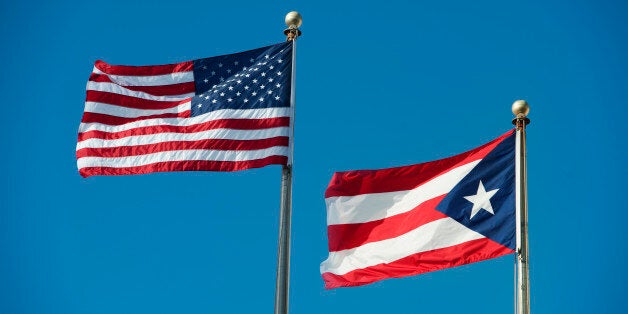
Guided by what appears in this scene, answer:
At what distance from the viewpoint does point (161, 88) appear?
2527 centimetres

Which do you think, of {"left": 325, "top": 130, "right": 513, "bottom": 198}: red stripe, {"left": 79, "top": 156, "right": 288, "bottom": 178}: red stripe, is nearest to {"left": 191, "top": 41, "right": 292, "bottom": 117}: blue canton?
{"left": 79, "top": 156, "right": 288, "bottom": 178}: red stripe

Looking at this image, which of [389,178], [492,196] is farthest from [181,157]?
[492,196]

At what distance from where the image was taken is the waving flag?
76.6 ft

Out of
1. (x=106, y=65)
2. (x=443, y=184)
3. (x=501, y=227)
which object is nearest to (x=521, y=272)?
(x=501, y=227)

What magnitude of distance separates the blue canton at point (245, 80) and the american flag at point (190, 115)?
19mm

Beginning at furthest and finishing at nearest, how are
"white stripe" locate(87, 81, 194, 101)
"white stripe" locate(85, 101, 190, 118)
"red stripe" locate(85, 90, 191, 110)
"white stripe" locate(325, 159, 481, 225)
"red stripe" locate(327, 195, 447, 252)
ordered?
"white stripe" locate(87, 81, 194, 101)
"red stripe" locate(85, 90, 191, 110)
"white stripe" locate(85, 101, 190, 118)
"white stripe" locate(325, 159, 481, 225)
"red stripe" locate(327, 195, 447, 252)

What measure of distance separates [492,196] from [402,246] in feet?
6.65

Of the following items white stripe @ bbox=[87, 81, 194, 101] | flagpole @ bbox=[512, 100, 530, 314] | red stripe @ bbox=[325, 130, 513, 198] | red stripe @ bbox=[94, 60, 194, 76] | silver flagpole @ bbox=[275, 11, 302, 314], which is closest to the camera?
silver flagpole @ bbox=[275, 11, 302, 314]

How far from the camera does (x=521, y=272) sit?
70.7 feet

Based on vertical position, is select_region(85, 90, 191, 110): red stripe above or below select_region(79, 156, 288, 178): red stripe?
above

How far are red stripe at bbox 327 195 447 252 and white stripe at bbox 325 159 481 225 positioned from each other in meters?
0.11

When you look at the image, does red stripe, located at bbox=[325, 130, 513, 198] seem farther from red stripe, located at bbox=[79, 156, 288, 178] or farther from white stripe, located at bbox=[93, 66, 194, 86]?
white stripe, located at bbox=[93, 66, 194, 86]

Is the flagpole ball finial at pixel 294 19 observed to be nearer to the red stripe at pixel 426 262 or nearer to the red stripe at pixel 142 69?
the red stripe at pixel 142 69

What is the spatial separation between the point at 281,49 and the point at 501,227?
567cm
